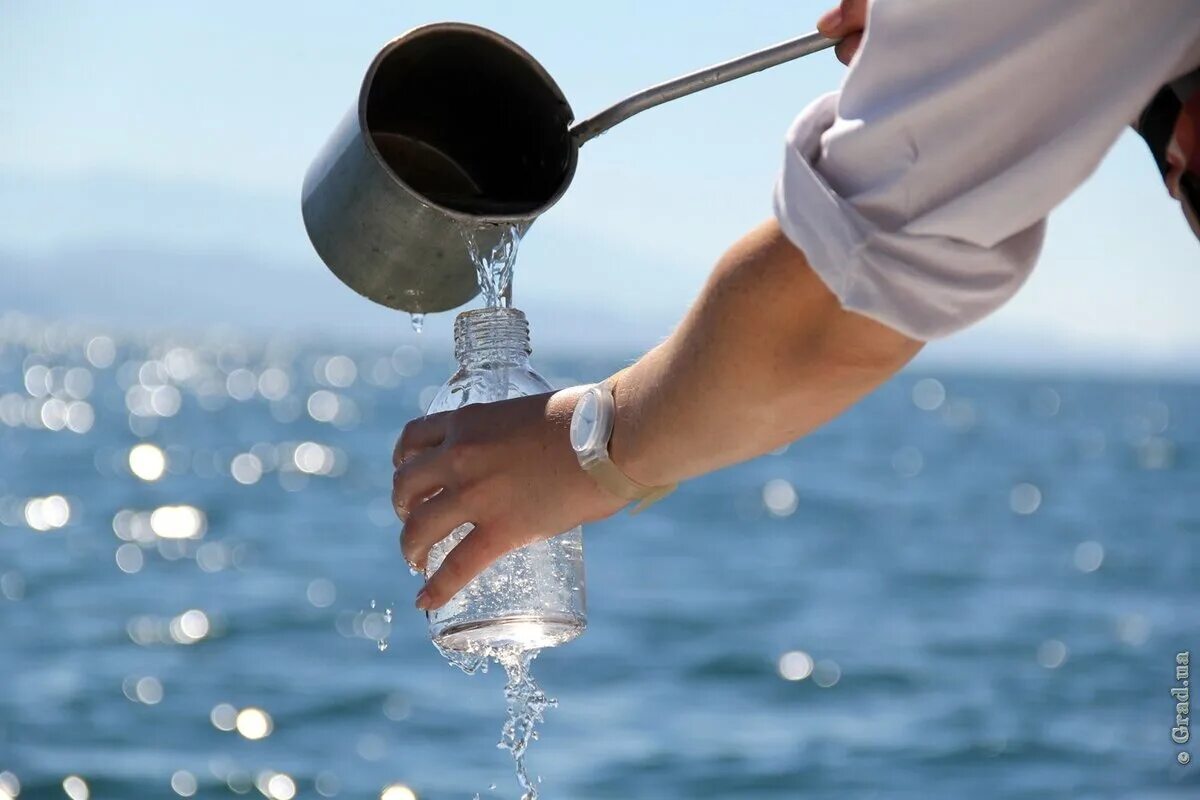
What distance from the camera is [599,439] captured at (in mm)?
1777

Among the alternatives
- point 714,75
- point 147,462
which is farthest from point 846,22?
point 147,462

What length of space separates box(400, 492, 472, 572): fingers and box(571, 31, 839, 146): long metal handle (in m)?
0.56

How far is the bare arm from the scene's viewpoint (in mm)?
1542

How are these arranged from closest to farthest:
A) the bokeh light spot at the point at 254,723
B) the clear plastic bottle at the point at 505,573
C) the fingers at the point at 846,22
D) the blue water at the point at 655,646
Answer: the fingers at the point at 846,22, the clear plastic bottle at the point at 505,573, the blue water at the point at 655,646, the bokeh light spot at the point at 254,723

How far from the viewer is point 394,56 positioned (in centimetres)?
227

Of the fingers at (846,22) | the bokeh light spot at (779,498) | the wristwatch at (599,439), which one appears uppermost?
the bokeh light spot at (779,498)

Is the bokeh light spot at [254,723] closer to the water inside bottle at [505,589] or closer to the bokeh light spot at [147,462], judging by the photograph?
the water inside bottle at [505,589]

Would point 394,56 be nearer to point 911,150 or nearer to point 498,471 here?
point 498,471

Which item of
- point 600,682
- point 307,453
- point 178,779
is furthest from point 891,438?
point 178,779

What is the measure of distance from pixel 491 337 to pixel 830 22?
597 millimetres

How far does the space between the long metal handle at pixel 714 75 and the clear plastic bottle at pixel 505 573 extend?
0.28m

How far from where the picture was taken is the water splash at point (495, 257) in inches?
86.0

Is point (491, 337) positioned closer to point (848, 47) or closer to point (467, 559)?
point (467, 559)

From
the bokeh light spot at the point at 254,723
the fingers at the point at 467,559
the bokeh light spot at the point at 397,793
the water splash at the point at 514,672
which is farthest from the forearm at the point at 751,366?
the bokeh light spot at the point at 254,723
